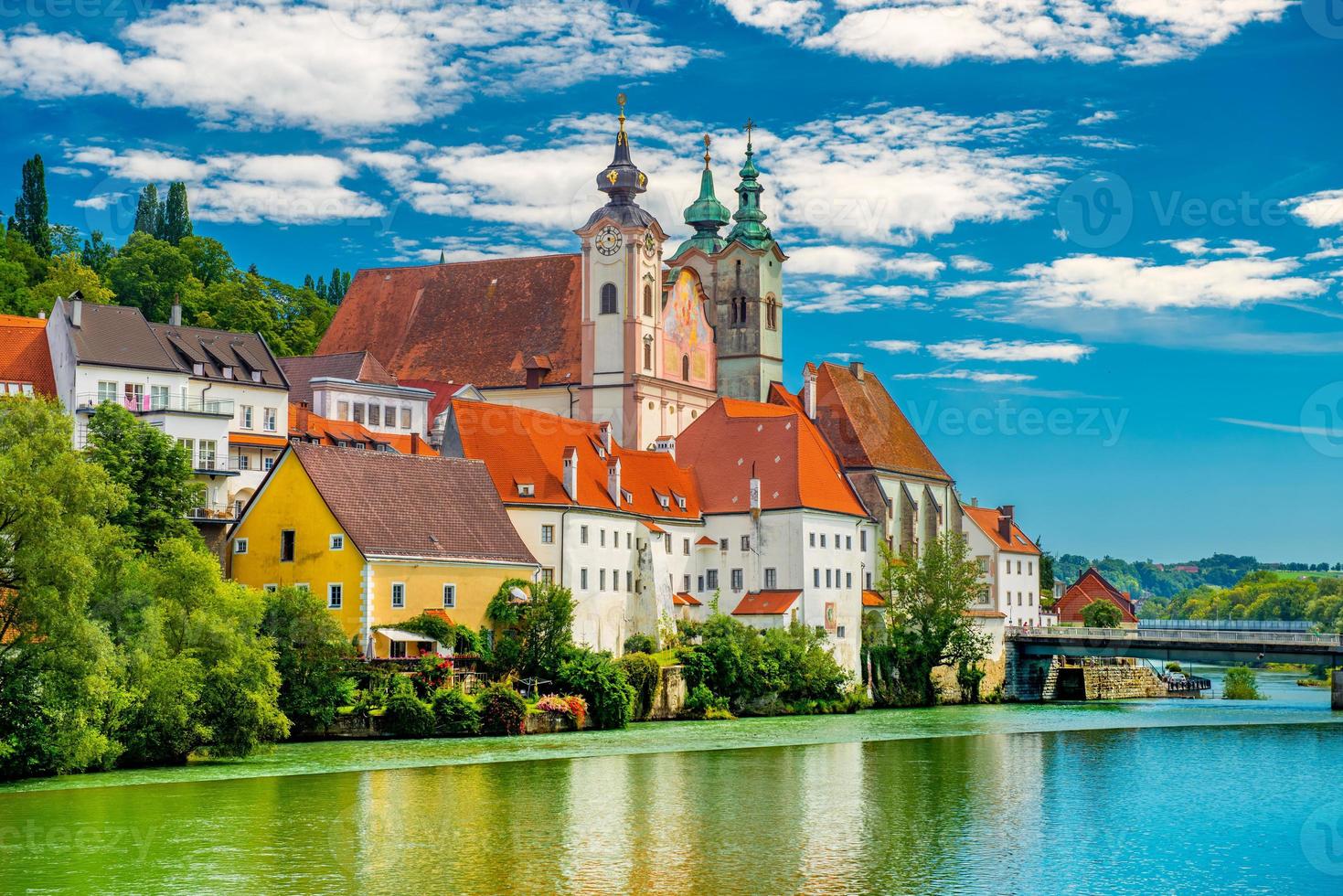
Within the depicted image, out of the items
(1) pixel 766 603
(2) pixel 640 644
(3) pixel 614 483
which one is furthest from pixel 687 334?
(2) pixel 640 644

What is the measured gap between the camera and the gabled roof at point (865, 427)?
10006 centimetres

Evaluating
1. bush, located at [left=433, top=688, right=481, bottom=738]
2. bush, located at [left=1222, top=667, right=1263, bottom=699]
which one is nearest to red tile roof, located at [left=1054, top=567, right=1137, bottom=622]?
bush, located at [left=1222, top=667, right=1263, bottom=699]

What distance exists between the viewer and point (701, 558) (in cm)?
8569

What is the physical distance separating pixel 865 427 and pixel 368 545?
4362 cm

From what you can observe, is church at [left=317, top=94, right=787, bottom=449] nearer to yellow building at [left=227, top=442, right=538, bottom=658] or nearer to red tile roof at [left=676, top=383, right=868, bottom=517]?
red tile roof at [left=676, top=383, right=868, bottom=517]

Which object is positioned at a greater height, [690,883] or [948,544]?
[948,544]

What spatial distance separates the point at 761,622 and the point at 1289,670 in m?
93.9

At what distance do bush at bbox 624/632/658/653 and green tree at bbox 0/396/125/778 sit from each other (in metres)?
32.1

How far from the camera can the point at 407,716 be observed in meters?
59.1

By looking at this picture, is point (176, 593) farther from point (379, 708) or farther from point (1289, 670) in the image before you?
point (1289, 670)

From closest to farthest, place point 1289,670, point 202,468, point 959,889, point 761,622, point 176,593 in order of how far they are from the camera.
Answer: point 959,889
point 176,593
point 202,468
point 761,622
point 1289,670

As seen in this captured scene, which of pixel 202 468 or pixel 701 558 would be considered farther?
pixel 701 558

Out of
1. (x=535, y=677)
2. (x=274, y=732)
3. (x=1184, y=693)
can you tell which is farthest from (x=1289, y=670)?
(x=274, y=732)

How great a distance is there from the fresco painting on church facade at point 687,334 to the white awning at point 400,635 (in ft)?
125
